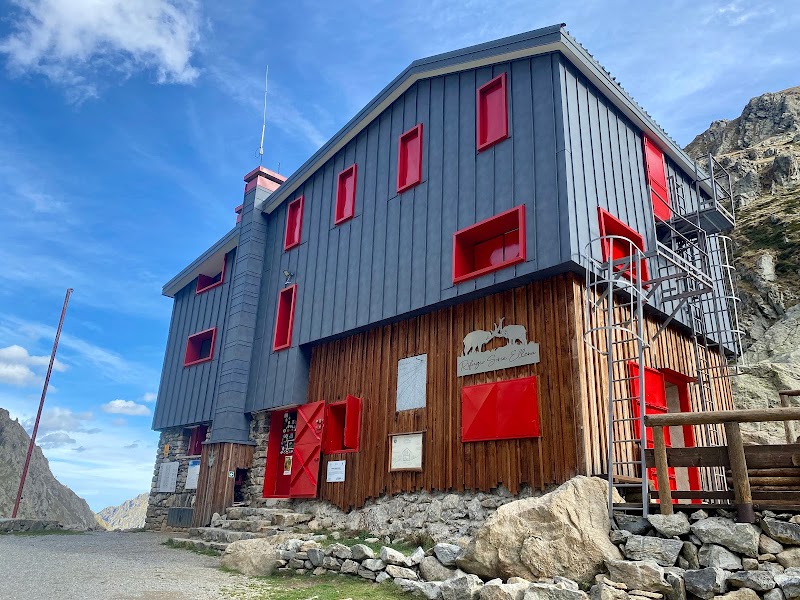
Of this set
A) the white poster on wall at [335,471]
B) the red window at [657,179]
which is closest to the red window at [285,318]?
the white poster on wall at [335,471]

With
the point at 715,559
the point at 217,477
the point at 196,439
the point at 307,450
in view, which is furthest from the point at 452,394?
the point at 196,439

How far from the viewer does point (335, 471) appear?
14273mm

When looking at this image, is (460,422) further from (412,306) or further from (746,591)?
(746,591)

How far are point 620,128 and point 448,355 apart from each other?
6.44 meters

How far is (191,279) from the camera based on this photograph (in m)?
23.0

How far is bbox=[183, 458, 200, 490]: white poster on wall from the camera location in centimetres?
1931

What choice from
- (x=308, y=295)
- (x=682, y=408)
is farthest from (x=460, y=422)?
(x=308, y=295)

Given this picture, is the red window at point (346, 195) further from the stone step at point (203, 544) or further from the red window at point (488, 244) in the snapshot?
the stone step at point (203, 544)

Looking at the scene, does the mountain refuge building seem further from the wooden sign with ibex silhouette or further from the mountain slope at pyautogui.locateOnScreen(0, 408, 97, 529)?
the mountain slope at pyautogui.locateOnScreen(0, 408, 97, 529)

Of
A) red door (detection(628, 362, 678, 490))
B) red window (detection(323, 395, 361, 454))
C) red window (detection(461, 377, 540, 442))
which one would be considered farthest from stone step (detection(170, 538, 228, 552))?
red door (detection(628, 362, 678, 490))

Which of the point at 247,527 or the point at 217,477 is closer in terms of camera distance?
the point at 247,527

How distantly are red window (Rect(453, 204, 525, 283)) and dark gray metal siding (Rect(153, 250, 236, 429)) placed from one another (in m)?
10.4

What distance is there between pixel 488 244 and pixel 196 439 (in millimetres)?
13142

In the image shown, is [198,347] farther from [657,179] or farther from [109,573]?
[657,179]
